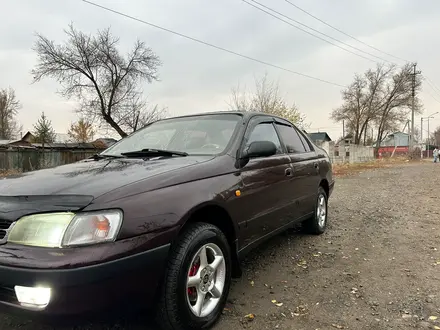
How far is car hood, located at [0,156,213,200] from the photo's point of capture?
2129mm

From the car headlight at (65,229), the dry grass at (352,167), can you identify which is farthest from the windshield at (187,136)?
the dry grass at (352,167)

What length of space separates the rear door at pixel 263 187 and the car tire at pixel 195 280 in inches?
19.0

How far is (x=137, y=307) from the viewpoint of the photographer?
209cm

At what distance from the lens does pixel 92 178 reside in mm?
2348

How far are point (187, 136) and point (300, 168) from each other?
1.54 metres

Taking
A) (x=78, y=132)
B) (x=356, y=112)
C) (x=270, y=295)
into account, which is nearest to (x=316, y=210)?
(x=270, y=295)

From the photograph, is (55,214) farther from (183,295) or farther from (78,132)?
(78,132)

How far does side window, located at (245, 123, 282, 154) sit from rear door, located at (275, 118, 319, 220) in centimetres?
18

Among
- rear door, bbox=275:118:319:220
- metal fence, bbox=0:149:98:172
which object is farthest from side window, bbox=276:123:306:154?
metal fence, bbox=0:149:98:172

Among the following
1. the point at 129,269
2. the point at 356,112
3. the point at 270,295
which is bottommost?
the point at 270,295

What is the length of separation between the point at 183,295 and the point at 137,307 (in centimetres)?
31

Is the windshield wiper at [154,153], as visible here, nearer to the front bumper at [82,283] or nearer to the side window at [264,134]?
the side window at [264,134]

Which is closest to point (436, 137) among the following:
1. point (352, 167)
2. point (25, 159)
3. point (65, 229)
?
point (352, 167)

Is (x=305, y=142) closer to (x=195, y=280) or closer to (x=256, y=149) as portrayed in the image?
(x=256, y=149)
